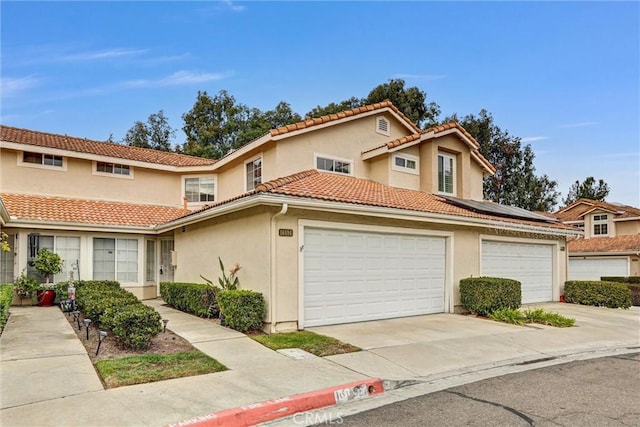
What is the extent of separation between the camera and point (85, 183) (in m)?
17.7

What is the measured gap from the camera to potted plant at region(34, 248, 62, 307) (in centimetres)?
1396

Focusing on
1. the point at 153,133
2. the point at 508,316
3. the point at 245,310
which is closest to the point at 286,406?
the point at 245,310

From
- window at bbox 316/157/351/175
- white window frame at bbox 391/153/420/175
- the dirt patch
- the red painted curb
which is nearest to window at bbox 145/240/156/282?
window at bbox 316/157/351/175

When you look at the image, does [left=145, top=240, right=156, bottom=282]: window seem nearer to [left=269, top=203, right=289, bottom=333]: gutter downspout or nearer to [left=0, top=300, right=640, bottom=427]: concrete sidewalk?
[left=0, top=300, right=640, bottom=427]: concrete sidewalk

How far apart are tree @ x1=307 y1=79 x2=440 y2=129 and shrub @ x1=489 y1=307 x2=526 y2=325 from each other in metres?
26.4

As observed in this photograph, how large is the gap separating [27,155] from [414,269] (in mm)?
14910

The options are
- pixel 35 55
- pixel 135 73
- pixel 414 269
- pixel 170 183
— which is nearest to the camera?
pixel 414 269

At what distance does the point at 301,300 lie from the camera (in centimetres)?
1012

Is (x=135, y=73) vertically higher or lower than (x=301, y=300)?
higher

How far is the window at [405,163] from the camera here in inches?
665

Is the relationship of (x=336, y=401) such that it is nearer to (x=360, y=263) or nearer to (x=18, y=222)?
(x=360, y=263)

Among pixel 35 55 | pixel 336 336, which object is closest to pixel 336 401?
pixel 336 336

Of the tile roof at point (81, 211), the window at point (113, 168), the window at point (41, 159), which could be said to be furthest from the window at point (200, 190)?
the window at point (41, 159)

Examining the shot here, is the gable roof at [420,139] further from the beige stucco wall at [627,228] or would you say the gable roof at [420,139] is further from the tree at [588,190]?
the tree at [588,190]
